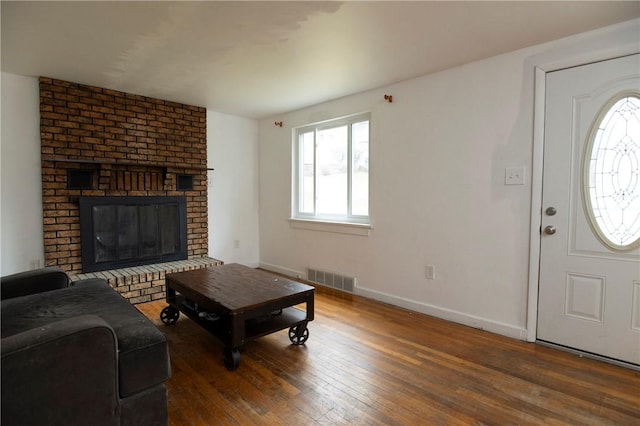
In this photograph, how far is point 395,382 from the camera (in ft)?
6.51

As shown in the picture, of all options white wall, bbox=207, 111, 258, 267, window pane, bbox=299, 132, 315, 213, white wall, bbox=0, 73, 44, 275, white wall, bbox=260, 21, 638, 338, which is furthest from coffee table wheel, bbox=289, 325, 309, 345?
white wall, bbox=0, 73, 44, 275

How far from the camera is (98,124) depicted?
139 inches

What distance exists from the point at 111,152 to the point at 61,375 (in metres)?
3.07

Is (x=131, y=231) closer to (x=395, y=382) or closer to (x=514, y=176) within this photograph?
(x=395, y=382)

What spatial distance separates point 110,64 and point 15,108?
113 cm

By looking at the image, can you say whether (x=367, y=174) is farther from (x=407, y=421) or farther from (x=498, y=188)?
(x=407, y=421)

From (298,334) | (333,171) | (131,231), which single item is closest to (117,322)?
(298,334)

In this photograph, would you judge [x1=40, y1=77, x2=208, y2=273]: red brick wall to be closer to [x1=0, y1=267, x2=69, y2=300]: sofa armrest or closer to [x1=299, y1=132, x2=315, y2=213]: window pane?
[x1=299, y1=132, x2=315, y2=213]: window pane

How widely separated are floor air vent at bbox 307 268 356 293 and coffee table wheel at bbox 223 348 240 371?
1.89 metres

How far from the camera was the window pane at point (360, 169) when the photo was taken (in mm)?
3723

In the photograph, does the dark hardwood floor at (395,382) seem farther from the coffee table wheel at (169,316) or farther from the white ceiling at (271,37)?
the white ceiling at (271,37)

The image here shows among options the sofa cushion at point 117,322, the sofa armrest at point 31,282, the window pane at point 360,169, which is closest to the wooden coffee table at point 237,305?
the sofa cushion at point 117,322

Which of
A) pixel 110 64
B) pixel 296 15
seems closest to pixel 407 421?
pixel 296 15

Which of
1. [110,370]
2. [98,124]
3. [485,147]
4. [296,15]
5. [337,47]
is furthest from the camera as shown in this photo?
[98,124]
